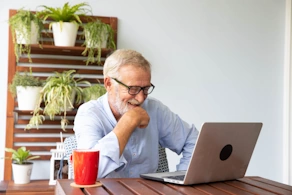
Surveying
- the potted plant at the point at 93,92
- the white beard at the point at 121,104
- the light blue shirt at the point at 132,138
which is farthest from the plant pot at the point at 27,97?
the white beard at the point at 121,104

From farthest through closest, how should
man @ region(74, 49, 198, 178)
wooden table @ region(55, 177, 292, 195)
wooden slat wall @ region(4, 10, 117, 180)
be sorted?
wooden slat wall @ region(4, 10, 117, 180)
man @ region(74, 49, 198, 178)
wooden table @ region(55, 177, 292, 195)

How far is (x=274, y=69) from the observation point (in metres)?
3.93

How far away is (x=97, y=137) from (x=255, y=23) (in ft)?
7.48

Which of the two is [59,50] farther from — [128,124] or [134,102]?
[128,124]

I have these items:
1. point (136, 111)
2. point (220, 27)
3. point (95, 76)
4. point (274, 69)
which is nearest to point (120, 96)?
point (136, 111)

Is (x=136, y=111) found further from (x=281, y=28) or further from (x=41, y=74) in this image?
(x=281, y=28)

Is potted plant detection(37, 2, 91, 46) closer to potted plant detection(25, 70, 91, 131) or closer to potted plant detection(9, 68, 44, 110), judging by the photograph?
potted plant detection(25, 70, 91, 131)

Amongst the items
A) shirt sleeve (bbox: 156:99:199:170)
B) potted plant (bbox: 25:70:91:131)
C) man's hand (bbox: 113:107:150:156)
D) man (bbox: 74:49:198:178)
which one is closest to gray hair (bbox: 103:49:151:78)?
man (bbox: 74:49:198:178)

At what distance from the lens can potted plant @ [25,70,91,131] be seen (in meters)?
3.24

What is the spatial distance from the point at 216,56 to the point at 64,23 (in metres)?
1.23

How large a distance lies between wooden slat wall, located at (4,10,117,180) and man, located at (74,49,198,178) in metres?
1.11

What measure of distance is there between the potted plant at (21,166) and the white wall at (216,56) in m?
0.27

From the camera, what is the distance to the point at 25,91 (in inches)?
128

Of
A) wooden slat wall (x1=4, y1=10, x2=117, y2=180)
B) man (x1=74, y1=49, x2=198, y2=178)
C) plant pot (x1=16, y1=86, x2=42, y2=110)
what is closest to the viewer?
man (x1=74, y1=49, x2=198, y2=178)
